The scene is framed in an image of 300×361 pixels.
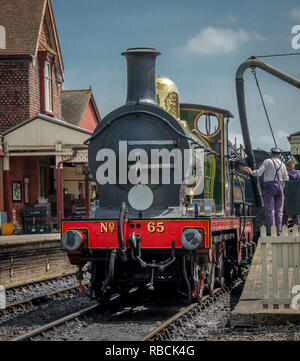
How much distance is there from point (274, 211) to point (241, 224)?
0.81 m

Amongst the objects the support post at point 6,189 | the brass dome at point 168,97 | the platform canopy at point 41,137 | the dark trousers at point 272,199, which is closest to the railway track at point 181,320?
the dark trousers at point 272,199

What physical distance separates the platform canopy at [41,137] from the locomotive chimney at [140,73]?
11152 millimetres

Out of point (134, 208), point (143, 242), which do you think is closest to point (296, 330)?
point (143, 242)

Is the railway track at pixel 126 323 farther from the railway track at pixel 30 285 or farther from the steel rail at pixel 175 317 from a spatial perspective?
the railway track at pixel 30 285

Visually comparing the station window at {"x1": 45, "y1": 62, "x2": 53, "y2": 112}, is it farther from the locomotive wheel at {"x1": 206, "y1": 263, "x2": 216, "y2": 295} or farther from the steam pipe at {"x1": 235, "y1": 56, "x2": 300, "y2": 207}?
the locomotive wheel at {"x1": 206, "y1": 263, "x2": 216, "y2": 295}

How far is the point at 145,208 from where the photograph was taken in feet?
27.7

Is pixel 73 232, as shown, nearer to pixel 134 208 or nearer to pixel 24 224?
pixel 134 208

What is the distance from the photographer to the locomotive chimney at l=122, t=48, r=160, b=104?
888cm

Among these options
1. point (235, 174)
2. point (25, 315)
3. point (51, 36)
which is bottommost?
point (25, 315)

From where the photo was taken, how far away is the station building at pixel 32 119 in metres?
20.1

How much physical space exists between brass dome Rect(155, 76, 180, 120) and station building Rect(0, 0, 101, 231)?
8518mm

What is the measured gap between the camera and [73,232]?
26.5 feet
